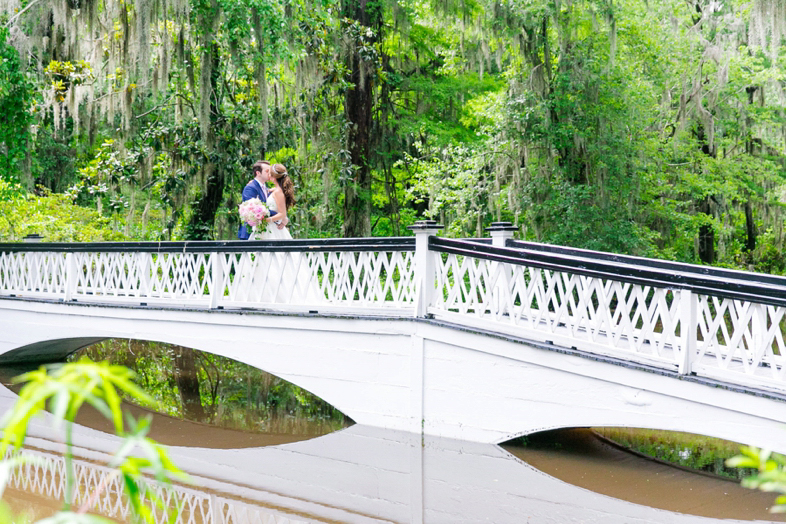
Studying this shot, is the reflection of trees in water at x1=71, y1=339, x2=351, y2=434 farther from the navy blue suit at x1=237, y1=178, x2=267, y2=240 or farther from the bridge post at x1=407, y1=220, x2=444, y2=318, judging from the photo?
the navy blue suit at x1=237, y1=178, x2=267, y2=240

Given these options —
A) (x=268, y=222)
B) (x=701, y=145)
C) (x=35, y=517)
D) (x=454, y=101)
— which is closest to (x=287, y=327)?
(x=268, y=222)

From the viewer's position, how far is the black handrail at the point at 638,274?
586 cm

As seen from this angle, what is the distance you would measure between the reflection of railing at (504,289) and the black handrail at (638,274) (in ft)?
0.04

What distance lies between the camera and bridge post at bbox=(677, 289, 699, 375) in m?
6.32

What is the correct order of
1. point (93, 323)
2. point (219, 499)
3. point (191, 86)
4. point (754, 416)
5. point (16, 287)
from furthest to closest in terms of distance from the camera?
point (191, 86)
point (16, 287)
point (93, 323)
point (219, 499)
point (754, 416)

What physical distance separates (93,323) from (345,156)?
706 cm

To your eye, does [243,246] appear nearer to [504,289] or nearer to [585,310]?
[504,289]

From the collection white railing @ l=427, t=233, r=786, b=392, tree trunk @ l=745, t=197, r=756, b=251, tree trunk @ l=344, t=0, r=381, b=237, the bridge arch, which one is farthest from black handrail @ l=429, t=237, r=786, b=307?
tree trunk @ l=745, t=197, r=756, b=251

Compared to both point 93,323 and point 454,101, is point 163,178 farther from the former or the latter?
Answer: point 454,101

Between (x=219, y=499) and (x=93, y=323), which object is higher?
(x=93, y=323)

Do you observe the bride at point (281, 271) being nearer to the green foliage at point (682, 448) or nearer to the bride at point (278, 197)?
the bride at point (278, 197)

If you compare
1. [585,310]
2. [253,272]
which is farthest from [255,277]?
[585,310]

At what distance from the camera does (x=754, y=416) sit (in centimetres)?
590

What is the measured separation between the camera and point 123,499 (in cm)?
701
